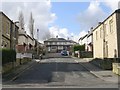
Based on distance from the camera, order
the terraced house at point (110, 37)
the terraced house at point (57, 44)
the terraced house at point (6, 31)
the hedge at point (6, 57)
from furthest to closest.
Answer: the terraced house at point (57, 44) → the terraced house at point (6, 31) → the terraced house at point (110, 37) → the hedge at point (6, 57)

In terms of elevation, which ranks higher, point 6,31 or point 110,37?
point 6,31

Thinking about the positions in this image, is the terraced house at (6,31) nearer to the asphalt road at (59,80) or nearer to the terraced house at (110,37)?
the asphalt road at (59,80)

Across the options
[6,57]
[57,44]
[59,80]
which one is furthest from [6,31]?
[57,44]

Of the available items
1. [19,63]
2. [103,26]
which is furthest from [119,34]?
[19,63]

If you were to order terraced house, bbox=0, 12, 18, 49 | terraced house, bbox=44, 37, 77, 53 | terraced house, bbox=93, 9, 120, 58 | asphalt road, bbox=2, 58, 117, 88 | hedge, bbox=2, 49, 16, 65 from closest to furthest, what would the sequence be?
asphalt road, bbox=2, 58, 117, 88 → hedge, bbox=2, 49, 16, 65 → terraced house, bbox=93, 9, 120, 58 → terraced house, bbox=0, 12, 18, 49 → terraced house, bbox=44, 37, 77, 53

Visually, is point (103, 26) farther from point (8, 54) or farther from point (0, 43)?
point (8, 54)

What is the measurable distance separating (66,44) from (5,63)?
122639mm

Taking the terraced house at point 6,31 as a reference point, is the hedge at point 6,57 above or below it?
below

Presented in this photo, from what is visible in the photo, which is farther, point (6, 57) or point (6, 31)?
point (6, 31)

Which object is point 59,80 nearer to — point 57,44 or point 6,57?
point 6,57

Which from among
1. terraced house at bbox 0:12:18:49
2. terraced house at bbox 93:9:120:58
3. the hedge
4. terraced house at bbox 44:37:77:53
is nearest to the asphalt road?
the hedge

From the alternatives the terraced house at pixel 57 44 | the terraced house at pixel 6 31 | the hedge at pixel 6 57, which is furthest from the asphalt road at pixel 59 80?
the terraced house at pixel 57 44

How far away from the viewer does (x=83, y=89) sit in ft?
57.4

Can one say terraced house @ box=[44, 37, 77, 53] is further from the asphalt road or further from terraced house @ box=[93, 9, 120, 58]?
the asphalt road
